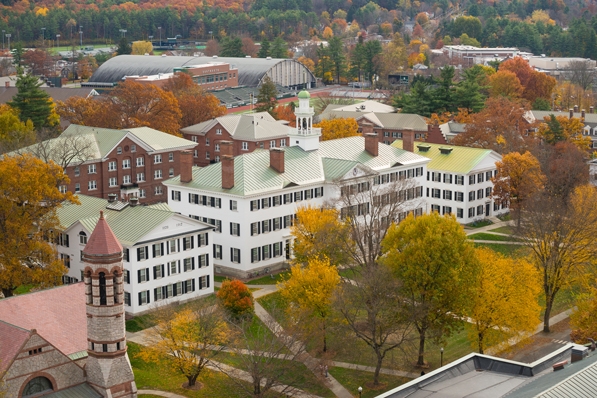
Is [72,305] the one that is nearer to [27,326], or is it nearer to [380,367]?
[27,326]

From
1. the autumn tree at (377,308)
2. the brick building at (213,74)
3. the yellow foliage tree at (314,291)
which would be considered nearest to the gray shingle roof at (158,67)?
the brick building at (213,74)

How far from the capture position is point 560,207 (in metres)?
77.2

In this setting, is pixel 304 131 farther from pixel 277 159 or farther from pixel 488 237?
pixel 488 237

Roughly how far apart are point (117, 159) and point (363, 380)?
4422 cm

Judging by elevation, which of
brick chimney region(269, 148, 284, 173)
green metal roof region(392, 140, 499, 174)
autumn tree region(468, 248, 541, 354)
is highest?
brick chimney region(269, 148, 284, 173)

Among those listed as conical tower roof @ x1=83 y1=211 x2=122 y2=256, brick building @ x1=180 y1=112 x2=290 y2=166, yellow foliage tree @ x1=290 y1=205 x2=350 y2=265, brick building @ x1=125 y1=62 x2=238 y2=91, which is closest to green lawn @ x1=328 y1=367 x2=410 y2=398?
yellow foliage tree @ x1=290 y1=205 x2=350 y2=265

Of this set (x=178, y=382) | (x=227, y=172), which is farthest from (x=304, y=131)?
(x=178, y=382)

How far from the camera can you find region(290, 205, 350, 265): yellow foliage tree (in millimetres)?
65438

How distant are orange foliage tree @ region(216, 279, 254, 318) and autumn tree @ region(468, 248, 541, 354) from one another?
14.7 m

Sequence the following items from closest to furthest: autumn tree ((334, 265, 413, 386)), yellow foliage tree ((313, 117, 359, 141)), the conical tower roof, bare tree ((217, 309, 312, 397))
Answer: the conical tower roof → bare tree ((217, 309, 312, 397)) → autumn tree ((334, 265, 413, 386)) → yellow foliage tree ((313, 117, 359, 141))

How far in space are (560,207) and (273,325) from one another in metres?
31.4

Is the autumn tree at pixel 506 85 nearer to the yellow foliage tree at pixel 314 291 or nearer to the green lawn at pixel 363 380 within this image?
the yellow foliage tree at pixel 314 291

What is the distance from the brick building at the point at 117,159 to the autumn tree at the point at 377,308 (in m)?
35.9

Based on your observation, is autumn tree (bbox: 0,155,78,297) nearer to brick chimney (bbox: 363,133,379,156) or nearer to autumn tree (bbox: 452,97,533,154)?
brick chimney (bbox: 363,133,379,156)
